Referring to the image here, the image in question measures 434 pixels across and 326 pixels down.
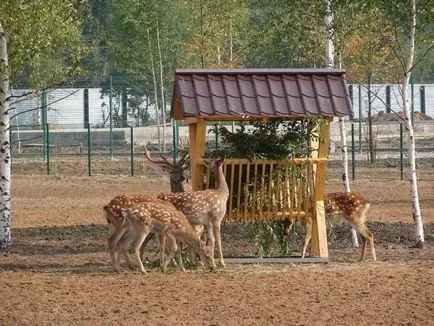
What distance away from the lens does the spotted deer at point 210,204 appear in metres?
17.0

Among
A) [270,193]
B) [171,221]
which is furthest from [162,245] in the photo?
[270,193]

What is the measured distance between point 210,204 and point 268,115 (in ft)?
4.31

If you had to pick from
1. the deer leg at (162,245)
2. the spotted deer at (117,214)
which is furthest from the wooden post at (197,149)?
the deer leg at (162,245)

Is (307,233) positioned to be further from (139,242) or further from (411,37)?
(411,37)

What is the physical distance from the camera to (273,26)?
22.5 m

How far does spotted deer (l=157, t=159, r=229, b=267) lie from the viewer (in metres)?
17.0

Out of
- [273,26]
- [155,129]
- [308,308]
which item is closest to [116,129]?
[155,129]

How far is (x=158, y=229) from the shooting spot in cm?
1658

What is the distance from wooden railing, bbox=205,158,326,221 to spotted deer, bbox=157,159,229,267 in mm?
439

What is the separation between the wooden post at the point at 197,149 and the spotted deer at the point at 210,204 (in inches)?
10.0

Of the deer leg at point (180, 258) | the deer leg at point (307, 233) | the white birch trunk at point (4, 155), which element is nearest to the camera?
the deer leg at point (180, 258)

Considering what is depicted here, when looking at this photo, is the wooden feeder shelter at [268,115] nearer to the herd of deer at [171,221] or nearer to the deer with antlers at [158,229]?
the herd of deer at [171,221]

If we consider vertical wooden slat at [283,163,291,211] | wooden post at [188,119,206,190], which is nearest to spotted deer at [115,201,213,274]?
wooden post at [188,119,206,190]

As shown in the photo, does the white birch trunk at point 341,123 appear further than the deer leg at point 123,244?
Yes
